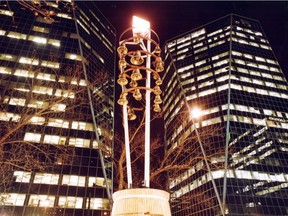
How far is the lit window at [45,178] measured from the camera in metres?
38.9

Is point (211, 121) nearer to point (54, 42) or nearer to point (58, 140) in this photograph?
point (58, 140)

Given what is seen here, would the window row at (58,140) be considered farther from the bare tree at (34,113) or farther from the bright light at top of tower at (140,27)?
the bright light at top of tower at (140,27)

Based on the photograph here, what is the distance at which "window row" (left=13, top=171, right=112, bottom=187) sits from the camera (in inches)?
1511

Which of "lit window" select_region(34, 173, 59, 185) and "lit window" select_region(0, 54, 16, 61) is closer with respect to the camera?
"lit window" select_region(34, 173, 59, 185)

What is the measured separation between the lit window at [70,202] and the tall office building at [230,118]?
61.1ft

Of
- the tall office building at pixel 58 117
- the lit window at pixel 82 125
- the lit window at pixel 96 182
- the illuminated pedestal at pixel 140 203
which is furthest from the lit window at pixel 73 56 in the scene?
the illuminated pedestal at pixel 140 203

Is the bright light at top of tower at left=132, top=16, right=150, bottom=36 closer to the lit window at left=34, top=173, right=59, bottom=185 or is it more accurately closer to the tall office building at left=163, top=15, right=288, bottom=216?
the tall office building at left=163, top=15, right=288, bottom=216

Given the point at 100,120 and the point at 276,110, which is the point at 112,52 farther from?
the point at 276,110

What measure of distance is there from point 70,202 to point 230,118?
3791cm

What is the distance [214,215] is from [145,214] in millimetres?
47215

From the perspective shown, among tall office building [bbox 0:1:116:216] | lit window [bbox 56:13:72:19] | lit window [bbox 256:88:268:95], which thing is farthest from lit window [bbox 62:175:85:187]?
lit window [bbox 256:88:268:95]

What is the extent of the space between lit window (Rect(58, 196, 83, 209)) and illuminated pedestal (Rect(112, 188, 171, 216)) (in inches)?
1585

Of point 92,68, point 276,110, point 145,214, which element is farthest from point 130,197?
point 276,110

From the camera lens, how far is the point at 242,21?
82.6 m
